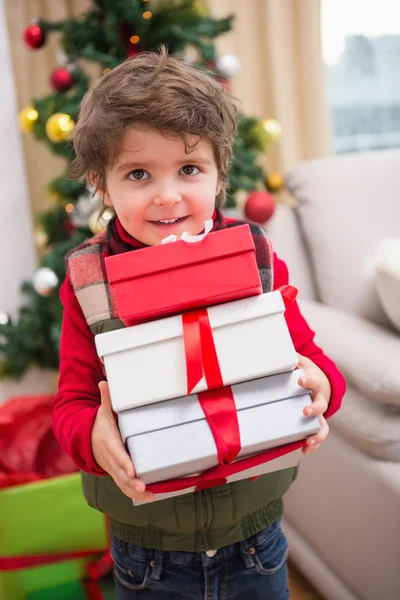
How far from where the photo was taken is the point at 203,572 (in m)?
0.86

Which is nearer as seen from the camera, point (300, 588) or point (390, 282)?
point (390, 282)

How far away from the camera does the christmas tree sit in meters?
1.60

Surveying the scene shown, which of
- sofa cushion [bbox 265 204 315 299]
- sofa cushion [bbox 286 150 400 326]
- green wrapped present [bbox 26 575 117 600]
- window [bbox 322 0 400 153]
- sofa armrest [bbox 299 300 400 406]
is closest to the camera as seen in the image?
sofa armrest [bbox 299 300 400 406]

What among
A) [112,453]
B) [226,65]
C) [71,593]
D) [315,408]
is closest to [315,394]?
[315,408]

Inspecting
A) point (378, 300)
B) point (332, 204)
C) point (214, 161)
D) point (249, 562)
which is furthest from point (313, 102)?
point (249, 562)

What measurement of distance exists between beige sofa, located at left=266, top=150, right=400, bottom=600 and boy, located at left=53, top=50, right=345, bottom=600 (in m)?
0.31

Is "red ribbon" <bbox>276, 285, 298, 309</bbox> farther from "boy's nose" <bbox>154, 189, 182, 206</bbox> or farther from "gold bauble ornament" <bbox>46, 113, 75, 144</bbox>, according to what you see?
"gold bauble ornament" <bbox>46, 113, 75, 144</bbox>

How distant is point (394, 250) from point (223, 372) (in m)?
0.83

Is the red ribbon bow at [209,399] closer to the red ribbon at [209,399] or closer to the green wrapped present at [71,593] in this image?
the red ribbon at [209,399]

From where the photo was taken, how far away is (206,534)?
2.77ft

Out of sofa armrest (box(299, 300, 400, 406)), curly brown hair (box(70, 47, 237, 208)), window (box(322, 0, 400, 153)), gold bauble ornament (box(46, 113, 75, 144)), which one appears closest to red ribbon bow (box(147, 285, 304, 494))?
curly brown hair (box(70, 47, 237, 208))

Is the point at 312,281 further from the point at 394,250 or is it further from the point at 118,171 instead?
the point at 118,171

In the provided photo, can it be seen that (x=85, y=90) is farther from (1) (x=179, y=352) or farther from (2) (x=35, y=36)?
(1) (x=179, y=352)

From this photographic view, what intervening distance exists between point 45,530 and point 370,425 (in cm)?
74
